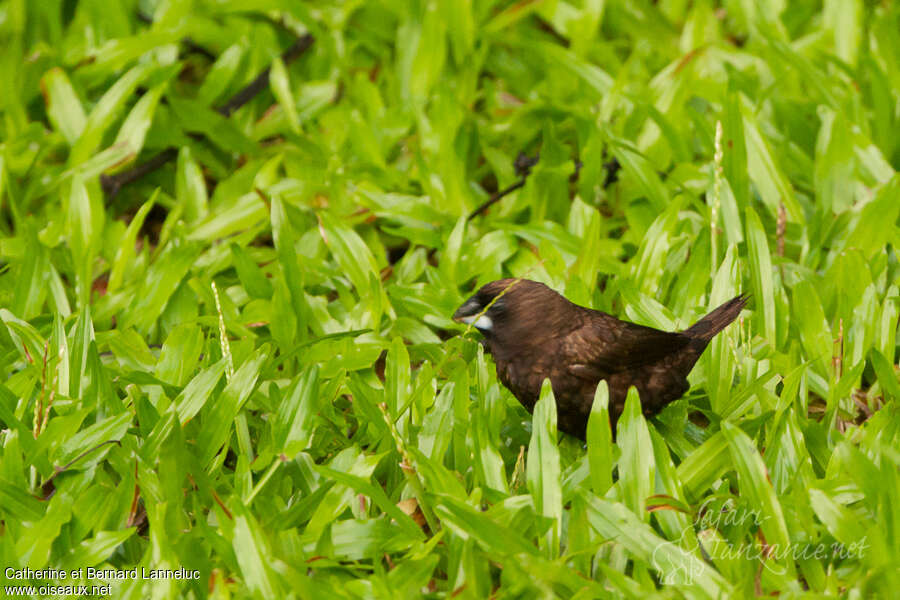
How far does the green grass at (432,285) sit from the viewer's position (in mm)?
2537

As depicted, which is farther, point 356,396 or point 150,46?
point 150,46

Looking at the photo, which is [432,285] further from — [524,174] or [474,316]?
[524,174]

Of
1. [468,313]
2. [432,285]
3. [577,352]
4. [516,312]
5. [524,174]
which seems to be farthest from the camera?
[524,174]

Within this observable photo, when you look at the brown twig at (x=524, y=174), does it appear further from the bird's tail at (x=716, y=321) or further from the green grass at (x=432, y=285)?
the bird's tail at (x=716, y=321)

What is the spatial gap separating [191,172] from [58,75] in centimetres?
78

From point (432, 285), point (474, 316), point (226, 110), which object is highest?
point (226, 110)

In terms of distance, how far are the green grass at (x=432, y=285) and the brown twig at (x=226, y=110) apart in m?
0.05

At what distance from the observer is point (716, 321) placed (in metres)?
3.11

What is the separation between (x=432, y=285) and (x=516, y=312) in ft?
2.39

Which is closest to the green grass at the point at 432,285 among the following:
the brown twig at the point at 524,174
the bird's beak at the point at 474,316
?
the brown twig at the point at 524,174

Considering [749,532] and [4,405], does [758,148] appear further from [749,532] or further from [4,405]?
[4,405]

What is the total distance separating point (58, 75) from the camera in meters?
4.51

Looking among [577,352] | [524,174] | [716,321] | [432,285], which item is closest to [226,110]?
[524,174]

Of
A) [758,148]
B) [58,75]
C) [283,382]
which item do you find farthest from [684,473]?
[58,75]
